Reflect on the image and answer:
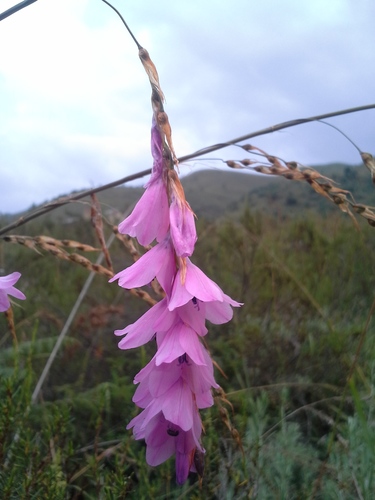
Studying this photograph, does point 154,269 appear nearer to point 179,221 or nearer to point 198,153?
point 179,221

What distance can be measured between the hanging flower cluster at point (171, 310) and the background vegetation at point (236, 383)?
193 mm

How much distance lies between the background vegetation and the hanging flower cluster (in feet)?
0.63

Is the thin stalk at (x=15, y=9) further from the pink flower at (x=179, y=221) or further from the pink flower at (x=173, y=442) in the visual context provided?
the pink flower at (x=173, y=442)

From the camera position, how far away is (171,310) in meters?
0.58

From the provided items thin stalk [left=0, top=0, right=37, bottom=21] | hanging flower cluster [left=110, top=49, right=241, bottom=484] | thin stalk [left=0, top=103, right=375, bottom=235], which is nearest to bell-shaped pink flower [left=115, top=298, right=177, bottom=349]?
hanging flower cluster [left=110, top=49, right=241, bottom=484]

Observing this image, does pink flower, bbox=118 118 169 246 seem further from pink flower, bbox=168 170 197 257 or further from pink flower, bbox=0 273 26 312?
pink flower, bbox=0 273 26 312

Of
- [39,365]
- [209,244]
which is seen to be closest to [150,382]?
[39,365]

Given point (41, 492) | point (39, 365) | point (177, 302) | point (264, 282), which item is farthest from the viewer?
point (264, 282)

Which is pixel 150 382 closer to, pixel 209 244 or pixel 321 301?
pixel 321 301

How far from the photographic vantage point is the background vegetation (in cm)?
119

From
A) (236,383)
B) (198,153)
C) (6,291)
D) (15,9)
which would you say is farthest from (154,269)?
(236,383)

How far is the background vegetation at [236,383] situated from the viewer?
1.19m

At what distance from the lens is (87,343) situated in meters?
2.91

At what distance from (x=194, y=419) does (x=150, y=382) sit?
8 cm
